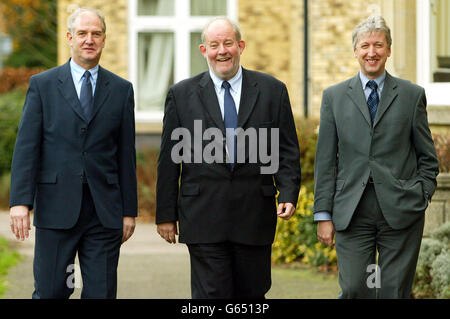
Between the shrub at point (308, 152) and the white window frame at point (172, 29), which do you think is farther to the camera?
the white window frame at point (172, 29)

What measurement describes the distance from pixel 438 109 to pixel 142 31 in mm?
6576

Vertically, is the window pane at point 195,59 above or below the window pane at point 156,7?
below

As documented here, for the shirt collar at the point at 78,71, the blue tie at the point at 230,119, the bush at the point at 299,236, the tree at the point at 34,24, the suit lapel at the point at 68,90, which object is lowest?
the bush at the point at 299,236

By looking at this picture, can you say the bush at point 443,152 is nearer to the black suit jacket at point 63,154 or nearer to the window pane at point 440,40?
the window pane at point 440,40

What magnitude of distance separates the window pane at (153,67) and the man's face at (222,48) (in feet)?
28.5

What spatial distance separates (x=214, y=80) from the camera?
5270 mm

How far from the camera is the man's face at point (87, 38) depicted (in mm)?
5164

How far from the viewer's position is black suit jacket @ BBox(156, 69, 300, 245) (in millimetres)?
5117

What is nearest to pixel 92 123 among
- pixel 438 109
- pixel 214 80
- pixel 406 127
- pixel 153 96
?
pixel 214 80

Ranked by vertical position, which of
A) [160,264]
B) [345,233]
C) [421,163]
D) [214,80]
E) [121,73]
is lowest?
[160,264]

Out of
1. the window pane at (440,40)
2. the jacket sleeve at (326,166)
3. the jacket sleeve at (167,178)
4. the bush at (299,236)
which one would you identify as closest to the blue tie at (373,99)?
the jacket sleeve at (326,166)

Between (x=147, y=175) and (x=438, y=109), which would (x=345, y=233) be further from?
(x=147, y=175)
